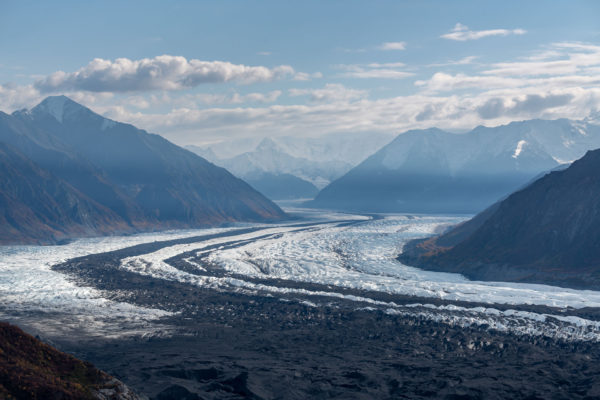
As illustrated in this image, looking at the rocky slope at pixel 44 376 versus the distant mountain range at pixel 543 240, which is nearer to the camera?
the rocky slope at pixel 44 376

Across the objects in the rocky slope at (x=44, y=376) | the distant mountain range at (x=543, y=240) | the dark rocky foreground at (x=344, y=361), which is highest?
the distant mountain range at (x=543, y=240)

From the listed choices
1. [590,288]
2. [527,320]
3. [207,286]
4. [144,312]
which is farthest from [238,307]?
[590,288]

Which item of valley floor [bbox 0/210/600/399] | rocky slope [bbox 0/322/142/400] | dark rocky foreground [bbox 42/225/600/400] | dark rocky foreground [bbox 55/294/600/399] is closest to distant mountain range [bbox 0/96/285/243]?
valley floor [bbox 0/210/600/399]

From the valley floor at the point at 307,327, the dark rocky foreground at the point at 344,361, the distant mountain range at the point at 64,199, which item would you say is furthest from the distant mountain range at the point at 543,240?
the distant mountain range at the point at 64,199

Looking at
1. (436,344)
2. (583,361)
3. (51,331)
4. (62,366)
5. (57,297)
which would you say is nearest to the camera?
(62,366)

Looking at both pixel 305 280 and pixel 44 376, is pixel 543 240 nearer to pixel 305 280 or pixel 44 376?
pixel 305 280

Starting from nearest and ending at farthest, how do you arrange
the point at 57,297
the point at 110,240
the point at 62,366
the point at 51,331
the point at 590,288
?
the point at 62,366, the point at 51,331, the point at 57,297, the point at 590,288, the point at 110,240

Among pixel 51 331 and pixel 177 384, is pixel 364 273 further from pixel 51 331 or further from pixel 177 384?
pixel 177 384

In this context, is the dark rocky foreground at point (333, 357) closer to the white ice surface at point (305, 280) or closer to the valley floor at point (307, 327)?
the valley floor at point (307, 327)
